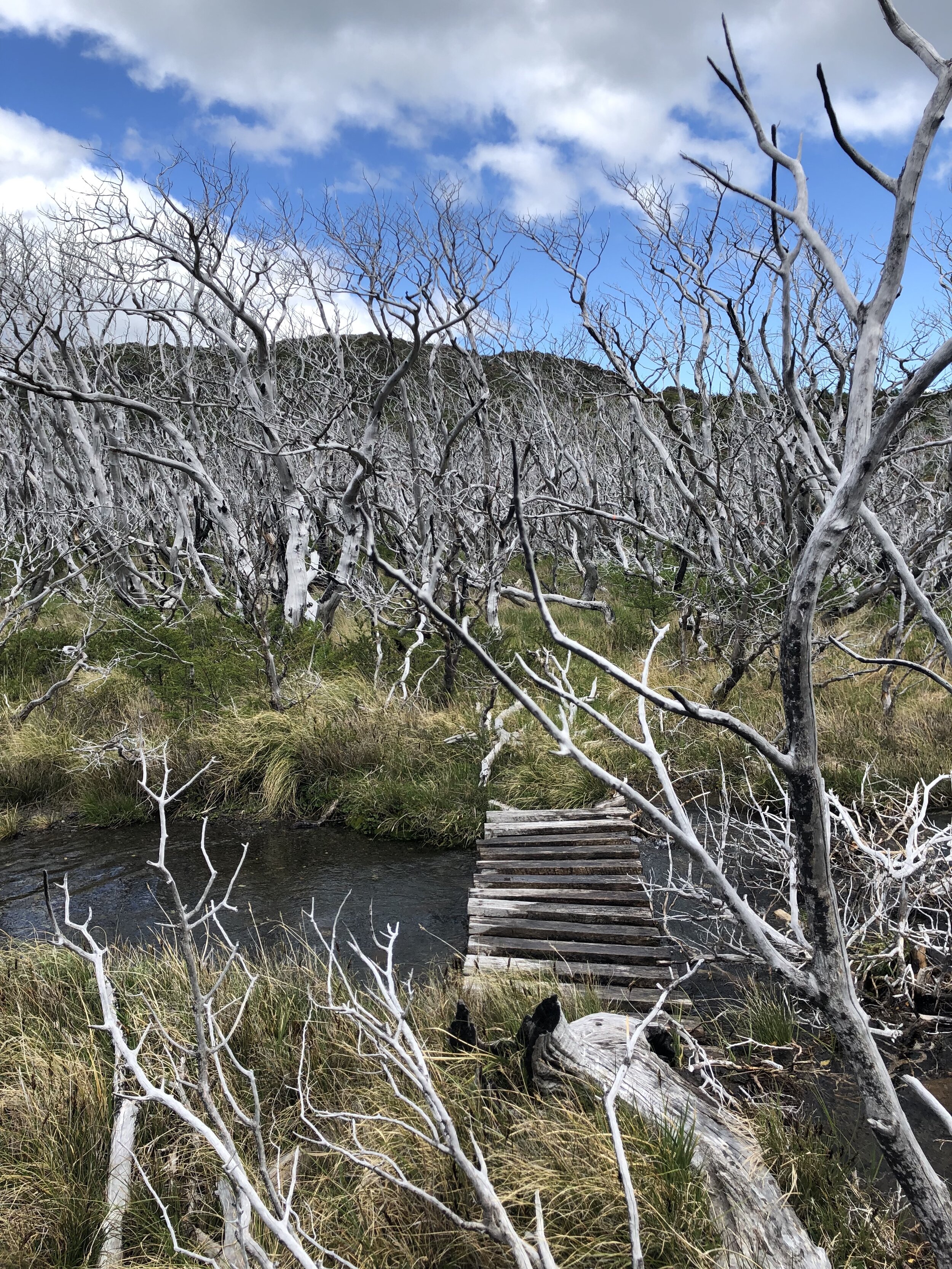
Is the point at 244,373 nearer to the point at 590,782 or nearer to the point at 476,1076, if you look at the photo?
the point at 590,782

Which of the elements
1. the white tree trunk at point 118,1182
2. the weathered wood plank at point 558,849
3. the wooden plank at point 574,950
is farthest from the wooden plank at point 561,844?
the white tree trunk at point 118,1182

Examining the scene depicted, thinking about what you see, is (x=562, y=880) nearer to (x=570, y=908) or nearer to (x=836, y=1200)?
(x=570, y=908)

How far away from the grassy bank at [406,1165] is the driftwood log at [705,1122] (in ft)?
0.25

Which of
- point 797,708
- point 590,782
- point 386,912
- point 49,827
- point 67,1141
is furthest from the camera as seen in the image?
point 49,827

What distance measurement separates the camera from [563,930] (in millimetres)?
4652

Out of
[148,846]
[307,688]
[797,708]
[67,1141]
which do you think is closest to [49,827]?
[148,846]

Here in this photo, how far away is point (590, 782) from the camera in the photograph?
7066mm

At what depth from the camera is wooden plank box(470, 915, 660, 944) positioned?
456cm

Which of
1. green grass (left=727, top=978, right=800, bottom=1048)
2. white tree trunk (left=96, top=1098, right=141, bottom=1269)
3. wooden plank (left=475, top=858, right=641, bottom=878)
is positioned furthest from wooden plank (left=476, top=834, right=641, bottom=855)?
white tree trunk (left=96, top=1098, right=141, bottom=1269)

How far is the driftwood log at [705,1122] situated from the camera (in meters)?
2.21

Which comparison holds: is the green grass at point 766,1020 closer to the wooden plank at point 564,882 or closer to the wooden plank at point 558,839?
the wooden plank at point 564,882

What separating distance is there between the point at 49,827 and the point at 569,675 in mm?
5644

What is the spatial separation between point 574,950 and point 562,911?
429 millimetres

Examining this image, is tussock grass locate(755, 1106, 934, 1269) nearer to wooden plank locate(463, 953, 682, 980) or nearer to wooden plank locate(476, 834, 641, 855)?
wooden plank locate(463, 953, 682, 980)
